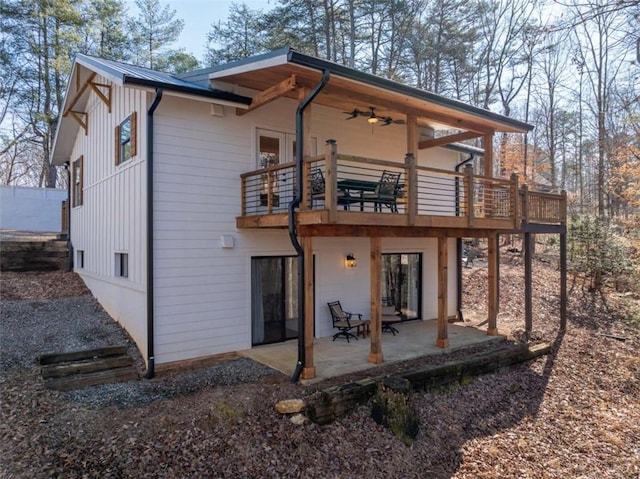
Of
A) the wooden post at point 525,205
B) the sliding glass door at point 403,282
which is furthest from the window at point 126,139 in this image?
the wooden post at point 525,205

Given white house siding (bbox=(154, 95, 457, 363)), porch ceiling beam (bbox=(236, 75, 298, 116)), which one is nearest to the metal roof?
porch ceiling beam (bbox=(236, 75, 298, 116))

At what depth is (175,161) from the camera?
7.19m

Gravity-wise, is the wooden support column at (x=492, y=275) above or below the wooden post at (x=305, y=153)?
below

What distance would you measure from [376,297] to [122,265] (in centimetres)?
528

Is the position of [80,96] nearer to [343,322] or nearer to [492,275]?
[343,322]

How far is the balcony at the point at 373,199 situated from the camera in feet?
20.2

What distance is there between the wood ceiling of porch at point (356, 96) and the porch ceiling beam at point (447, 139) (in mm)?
474

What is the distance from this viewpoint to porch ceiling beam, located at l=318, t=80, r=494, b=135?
7059 mm

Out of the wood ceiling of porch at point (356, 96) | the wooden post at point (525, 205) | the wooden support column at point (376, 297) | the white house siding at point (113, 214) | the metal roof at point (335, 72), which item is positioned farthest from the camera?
the wooden post at point (525, 205)

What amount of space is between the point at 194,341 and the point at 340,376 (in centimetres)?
263

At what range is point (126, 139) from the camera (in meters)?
8.19

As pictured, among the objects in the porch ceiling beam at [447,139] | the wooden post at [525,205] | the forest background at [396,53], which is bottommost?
the wooden post at [525,205]

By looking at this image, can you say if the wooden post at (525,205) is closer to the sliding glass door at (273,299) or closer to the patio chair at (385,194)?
the patio chair at (385,194)

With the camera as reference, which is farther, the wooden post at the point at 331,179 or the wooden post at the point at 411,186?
the wooden post at the point at 411,186
